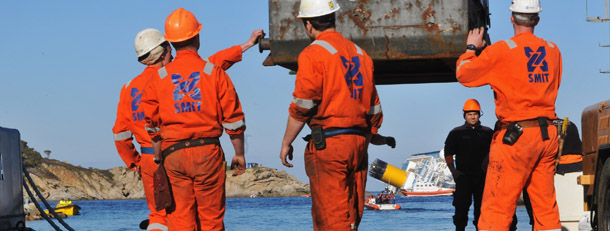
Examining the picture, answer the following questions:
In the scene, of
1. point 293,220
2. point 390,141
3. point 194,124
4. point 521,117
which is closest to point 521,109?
point 521,117

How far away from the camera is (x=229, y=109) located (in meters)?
6.67

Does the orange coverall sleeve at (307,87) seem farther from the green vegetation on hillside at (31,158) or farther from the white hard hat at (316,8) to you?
the green vegetation on hillside at (31,158)

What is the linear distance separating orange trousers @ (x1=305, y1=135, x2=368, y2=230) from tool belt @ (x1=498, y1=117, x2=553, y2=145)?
1003 millimetres

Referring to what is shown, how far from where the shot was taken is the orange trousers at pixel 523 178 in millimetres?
6469

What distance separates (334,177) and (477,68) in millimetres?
1275

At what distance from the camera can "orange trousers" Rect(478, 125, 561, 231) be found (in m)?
6.47

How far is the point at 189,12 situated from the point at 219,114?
845 millimetres

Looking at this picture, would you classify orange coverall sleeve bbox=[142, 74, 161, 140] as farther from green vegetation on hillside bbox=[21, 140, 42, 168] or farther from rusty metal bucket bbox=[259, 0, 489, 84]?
green vegetation on hillside bbox=[21, 140, 42, 168]

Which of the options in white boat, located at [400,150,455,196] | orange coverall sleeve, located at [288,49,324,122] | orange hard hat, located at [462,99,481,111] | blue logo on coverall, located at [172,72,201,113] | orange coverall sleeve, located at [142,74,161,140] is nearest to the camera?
orange coverall sleeve, located at [288,49,324,122]

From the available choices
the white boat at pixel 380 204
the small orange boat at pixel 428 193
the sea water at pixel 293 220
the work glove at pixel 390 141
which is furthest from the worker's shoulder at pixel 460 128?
the small orange boat at pixel 428 193

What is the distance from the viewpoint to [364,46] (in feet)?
25.8

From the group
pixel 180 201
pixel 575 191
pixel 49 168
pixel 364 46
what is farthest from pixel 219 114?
pixel 49 168

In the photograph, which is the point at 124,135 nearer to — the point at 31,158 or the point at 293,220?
the point at 293,220


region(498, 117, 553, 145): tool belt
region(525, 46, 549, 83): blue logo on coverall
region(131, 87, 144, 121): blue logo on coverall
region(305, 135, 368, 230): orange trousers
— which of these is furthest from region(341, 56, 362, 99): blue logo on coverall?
region(131, 87, 144, 121): blue logo on coverall
